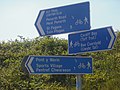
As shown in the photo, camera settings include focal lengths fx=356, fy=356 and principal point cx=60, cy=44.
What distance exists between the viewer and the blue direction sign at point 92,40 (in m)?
5.80

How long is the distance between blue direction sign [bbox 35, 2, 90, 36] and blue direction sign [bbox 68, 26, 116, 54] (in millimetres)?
133

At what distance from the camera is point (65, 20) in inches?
244

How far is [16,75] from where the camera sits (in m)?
14.0

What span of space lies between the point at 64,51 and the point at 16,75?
296 cm

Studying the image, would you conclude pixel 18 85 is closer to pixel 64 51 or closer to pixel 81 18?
pixel 64 51

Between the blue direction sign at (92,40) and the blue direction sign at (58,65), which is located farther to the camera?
the blue direction sign at (92,40)

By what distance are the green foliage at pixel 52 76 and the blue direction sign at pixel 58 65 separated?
4.34m

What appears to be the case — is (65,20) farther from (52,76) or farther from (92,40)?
(52,76)

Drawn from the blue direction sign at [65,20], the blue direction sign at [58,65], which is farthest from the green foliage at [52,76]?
the blue direction sign at [65,20]

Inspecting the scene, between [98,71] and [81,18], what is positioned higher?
[81,18]

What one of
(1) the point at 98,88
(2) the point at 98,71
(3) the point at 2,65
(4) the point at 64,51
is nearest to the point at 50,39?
(4) the point at 64,51

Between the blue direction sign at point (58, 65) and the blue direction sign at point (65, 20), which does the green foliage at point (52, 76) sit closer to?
the blue direction sign at point (58, 65)

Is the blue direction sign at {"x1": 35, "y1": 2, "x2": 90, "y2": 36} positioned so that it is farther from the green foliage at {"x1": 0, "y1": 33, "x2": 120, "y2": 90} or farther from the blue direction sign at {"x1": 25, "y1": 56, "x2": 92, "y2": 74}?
the green foliage at {"x1": 0, "y1": 33, "x2": 120, "y2": 90}

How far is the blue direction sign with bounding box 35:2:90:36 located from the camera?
612cm
